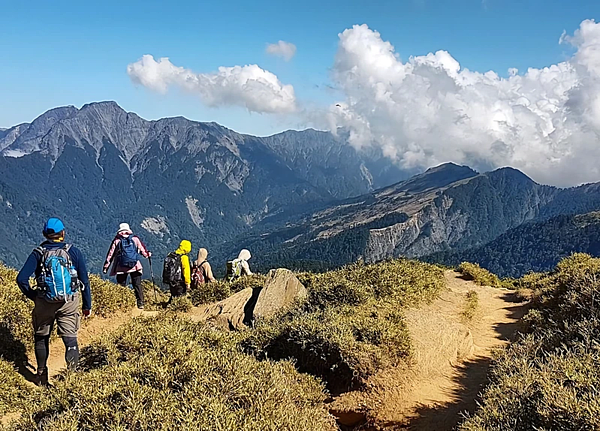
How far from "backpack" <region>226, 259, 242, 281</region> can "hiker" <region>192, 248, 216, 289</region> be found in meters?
1.29

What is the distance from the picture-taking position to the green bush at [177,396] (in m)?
4.96

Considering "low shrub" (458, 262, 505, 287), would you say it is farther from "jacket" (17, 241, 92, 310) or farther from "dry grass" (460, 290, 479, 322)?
"jacket" (17, 241, 92, 310)

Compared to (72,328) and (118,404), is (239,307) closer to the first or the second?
(72,328)

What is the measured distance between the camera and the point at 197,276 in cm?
1764

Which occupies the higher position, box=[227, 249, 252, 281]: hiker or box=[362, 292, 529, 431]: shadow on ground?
box=[227, 249, 252, 281]: hiker

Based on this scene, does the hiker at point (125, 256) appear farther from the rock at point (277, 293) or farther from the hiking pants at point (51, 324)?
the hiking pants at point (51, 324)

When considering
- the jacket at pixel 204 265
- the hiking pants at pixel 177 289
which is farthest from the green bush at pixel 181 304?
the jacket at pixel 204 265

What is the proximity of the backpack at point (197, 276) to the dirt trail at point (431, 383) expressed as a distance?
30.3ft

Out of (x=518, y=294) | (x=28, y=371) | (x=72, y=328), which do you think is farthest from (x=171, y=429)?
(x=518, y=294)

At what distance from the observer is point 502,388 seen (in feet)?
20.7

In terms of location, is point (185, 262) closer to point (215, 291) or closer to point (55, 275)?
point (215, 291)

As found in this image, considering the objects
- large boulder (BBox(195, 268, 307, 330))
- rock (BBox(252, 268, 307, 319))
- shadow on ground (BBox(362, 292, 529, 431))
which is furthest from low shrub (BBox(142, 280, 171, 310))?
shadow on ground (BBox(362, 292, 529, 431))

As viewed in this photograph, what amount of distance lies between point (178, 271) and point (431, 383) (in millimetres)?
10736

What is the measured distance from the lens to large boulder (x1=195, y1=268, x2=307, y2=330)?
43.2 ft
